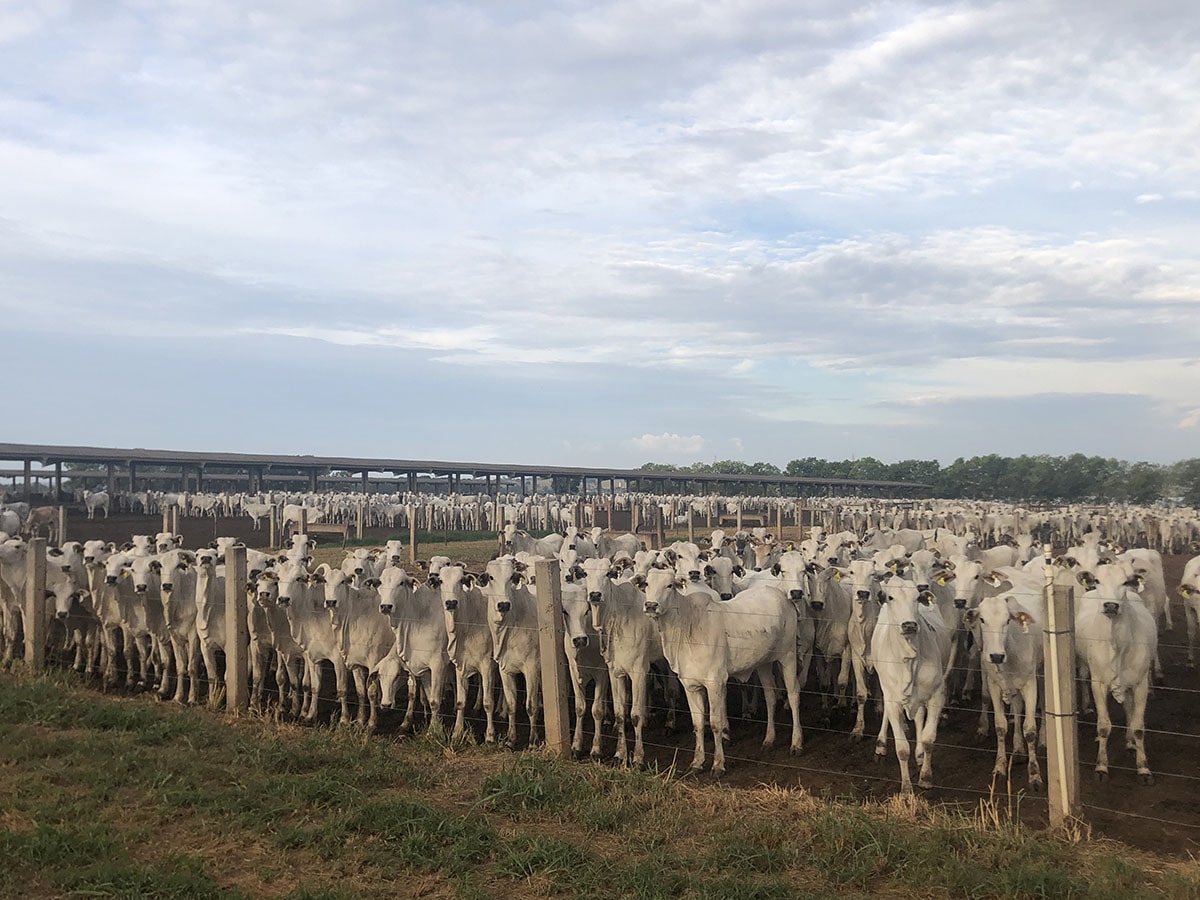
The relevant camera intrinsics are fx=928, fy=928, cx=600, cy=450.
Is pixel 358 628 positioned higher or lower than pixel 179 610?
lower

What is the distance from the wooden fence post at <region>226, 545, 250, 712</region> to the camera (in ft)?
36.9

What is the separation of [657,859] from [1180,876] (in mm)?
3325

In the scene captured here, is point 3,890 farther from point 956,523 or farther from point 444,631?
point 956,523

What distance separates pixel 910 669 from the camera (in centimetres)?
888

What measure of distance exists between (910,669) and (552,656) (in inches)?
135

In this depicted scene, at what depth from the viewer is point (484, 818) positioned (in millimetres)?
7051

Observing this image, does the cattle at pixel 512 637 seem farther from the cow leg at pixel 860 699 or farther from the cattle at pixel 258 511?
the cattle at pixel 258 511

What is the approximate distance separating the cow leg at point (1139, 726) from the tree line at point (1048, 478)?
82472 millimetres

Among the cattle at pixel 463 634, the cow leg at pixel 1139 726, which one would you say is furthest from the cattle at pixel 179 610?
the cow leg at pixel 1139 726

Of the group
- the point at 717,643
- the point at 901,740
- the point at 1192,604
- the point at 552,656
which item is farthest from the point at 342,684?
the point at 1192,604

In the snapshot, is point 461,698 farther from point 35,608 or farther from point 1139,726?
point 1139,726

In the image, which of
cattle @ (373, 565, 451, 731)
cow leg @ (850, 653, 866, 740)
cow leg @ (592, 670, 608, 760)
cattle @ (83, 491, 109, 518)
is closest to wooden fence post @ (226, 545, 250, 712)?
cattle @ (373, 565, 451, 731)

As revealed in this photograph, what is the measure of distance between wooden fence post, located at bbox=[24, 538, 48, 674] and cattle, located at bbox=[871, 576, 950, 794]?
11560 mm

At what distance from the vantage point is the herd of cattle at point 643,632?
9242mm
